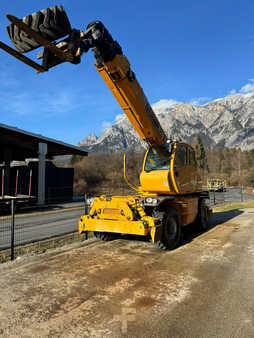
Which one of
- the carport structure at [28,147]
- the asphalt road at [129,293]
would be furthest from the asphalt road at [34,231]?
the carport structure at [28,147]

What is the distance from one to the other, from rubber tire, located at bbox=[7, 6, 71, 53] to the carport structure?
1501cm

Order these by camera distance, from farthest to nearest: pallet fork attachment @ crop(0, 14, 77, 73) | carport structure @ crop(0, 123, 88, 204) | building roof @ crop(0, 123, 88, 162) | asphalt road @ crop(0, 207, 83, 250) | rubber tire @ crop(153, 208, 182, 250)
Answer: carport structure @ crop(0, 123, 88, 204), building roof @ crop(0, 123, 88, 162), asphalt road @ crop(0, 207, 83, 250), rubber tire @ crop(153, 208, 182, 250), pallet fork attachment @ crop(0, 14, 77, 73)

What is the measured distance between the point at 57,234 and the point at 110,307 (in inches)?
224

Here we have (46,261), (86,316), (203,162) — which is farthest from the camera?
(203,162)

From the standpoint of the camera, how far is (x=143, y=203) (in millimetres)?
6344

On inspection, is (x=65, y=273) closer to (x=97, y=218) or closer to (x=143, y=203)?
(x=97, y=218)

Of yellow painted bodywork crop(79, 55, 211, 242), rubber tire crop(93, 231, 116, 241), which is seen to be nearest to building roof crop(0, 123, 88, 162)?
rubber tire crop(93, 231, 116, 241)

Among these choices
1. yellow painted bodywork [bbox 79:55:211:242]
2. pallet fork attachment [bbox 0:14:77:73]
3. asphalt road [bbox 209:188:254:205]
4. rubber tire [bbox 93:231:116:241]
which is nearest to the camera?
pallet fork attachment [bbox 0:14:77:73]

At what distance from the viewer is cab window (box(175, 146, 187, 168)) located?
7.54m

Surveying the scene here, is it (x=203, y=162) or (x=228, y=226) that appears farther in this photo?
(x=203, y=162)

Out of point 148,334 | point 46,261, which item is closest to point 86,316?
point 148,334

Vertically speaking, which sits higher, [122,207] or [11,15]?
[11,15]

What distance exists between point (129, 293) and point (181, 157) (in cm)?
481

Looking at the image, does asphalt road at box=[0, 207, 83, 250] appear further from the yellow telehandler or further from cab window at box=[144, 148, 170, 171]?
cab window at box=[144, 148, 170, 171]
